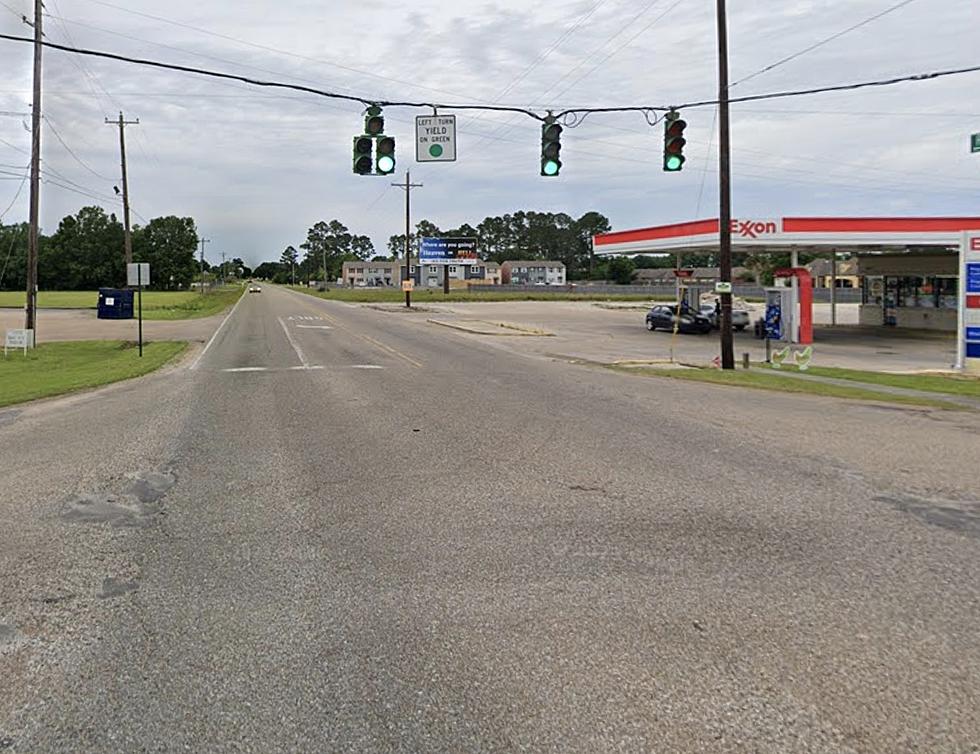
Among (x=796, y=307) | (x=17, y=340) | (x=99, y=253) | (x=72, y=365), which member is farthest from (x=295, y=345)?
(x=99, y=253)

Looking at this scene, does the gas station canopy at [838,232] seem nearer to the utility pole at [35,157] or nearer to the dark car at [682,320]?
the dark car at [682,320]

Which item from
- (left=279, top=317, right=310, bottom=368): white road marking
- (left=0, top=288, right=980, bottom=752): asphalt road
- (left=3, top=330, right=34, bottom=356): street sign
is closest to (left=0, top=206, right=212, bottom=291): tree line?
(left=279, top=317, right=310, bottom=368): white road marking

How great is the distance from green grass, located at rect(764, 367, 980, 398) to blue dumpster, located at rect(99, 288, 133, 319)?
3739cm

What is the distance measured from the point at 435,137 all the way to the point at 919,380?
12.0 metres

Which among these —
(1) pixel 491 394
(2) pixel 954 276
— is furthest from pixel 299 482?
(2) pixel 954 276

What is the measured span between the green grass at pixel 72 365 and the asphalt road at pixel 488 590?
23.8ft

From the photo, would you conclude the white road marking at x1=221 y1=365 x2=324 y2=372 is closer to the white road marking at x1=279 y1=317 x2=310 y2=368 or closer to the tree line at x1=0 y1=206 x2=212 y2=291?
the white road marking at x1=279 y1=317 x2=310 y2=368

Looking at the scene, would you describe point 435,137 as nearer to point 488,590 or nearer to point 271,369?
point 271,369

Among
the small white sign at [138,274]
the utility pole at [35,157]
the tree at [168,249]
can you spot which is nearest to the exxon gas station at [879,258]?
the small white sign at [138,274]

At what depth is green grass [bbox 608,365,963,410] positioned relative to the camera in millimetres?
15605

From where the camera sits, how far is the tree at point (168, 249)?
5325 inches

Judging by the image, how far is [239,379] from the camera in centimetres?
1794

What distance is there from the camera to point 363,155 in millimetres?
17312

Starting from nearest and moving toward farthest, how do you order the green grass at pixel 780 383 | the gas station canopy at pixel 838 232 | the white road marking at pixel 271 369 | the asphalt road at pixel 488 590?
1. the asphalt road at pixel 488 590
2. the green grass at pixel 780 383
3. the white road marking at pixel 271 369
4. the gas station canopy at pixel 838 232
